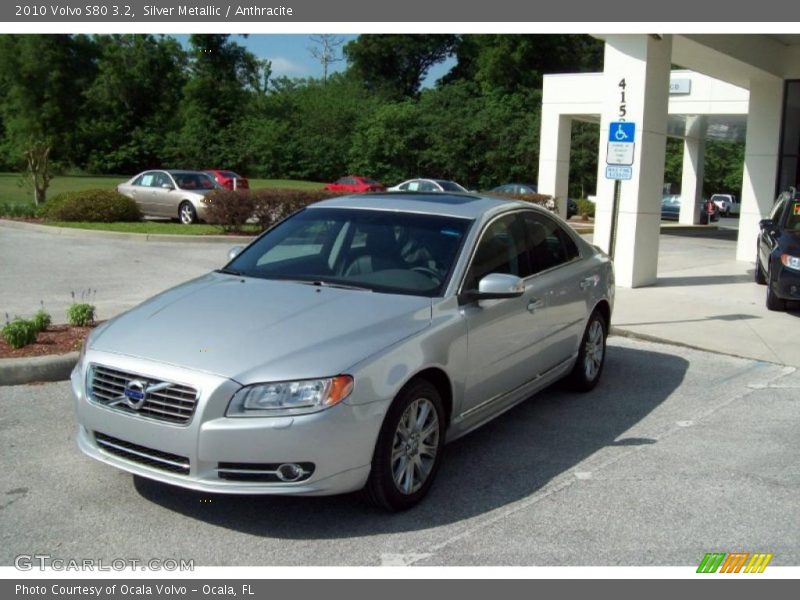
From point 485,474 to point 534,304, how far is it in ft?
4.35

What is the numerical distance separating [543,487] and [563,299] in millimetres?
1834

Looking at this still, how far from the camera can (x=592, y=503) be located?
498cm

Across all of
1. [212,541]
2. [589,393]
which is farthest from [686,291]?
[212,541]

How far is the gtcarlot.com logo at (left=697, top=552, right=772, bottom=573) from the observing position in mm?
4242

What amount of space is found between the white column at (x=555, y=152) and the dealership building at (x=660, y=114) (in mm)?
45

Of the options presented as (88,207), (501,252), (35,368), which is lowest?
(35,368)

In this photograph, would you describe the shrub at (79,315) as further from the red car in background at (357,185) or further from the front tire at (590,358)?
the red car in background at (357,185)

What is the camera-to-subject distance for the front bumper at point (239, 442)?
4.18 m

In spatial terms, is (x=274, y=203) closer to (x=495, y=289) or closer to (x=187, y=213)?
(x=187, y=213)

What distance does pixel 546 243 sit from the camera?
22.1 feet

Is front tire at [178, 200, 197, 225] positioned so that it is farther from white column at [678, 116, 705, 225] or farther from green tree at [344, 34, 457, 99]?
green tree at [344, 34, 457, 99]

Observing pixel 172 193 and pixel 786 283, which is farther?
pixel 172 193

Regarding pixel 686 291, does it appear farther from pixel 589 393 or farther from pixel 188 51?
pixel 188 51

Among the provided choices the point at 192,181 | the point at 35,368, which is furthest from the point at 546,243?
the point at 192,181
